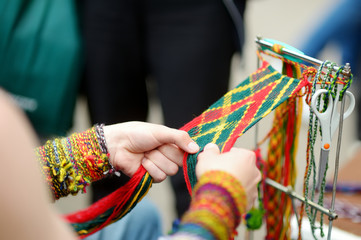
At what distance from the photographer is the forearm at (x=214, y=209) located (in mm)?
557

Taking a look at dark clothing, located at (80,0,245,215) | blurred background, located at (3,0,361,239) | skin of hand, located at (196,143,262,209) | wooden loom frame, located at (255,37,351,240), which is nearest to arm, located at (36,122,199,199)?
skin of hand, located at (196,143,262,209)

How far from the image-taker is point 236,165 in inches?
26.0

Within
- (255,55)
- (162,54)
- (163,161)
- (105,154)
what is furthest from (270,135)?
(255,55)

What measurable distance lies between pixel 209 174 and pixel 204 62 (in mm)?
673

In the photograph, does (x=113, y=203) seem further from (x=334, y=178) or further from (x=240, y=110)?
(x=334, y=178)

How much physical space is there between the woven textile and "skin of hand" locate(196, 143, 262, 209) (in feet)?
0.10

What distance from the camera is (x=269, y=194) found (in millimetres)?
948

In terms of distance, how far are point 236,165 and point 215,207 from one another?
0.10m

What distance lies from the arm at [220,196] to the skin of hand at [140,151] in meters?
0.17

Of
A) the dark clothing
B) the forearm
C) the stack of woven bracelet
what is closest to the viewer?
the forearm

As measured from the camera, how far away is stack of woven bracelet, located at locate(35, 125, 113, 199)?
83 cm

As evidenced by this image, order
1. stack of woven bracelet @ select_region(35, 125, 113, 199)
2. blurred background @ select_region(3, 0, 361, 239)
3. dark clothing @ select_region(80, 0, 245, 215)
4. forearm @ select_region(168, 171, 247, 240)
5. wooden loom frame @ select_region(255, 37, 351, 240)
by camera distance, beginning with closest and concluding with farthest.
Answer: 1. forearm @ select_region(168, 171, 247, 240)
2. wooden loom frame @ select_region(255, 37, 351, 240)
3. stack of woven bracelet @ select_region(35, 125, 113, 199)
4. dark clothing @ select_region(80, 0, 245, 215)
5. blurred background @ select_region(3, 0, 361, 239)

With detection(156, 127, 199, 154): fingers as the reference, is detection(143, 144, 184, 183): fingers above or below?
below

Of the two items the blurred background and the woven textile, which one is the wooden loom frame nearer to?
the woven textile
